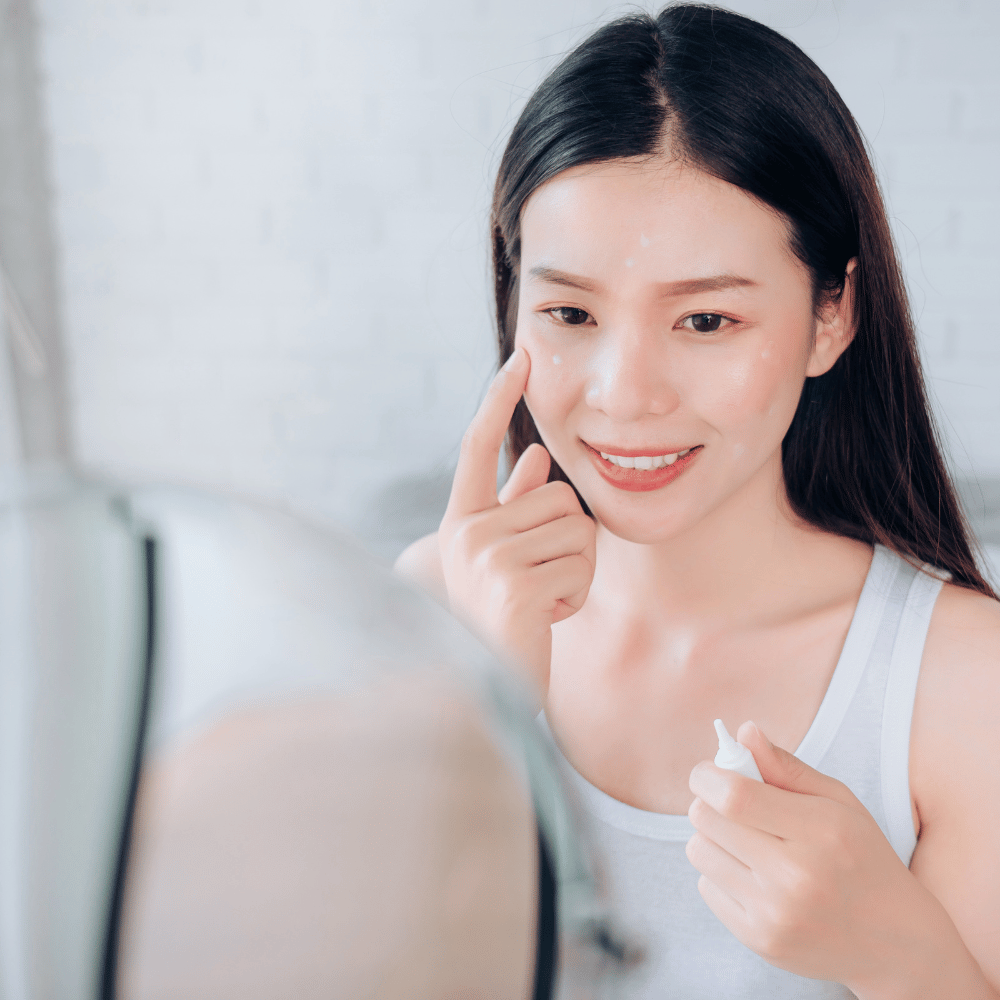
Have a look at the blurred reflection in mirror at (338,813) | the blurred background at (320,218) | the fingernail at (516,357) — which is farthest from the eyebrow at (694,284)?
the blurred background at (320,218)

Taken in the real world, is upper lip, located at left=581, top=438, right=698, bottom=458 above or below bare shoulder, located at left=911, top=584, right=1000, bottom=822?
above

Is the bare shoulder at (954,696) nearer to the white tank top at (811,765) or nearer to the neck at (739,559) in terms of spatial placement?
the white tank top at (811,765)

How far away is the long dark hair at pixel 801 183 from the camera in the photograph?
715 mm

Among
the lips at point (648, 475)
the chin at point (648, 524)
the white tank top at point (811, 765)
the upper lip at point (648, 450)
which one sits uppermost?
the upper lip at point (648, 450)

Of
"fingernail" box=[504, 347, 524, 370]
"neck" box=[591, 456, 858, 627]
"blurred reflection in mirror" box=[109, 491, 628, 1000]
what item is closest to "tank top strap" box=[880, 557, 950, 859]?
"neck" box=[591, 456, 858, 627]

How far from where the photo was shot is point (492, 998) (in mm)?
165

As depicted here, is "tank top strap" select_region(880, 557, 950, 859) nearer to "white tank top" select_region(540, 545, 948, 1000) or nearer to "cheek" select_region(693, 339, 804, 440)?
"white tank top" select_region(540, 545, 948, 1000)

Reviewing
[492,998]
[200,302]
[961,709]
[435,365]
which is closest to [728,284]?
[961,709]

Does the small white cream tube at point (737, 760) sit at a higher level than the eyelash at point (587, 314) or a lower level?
lower

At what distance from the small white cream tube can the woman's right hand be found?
0.81 ft

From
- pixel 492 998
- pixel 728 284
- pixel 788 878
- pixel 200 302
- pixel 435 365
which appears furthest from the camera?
pixel 200 302

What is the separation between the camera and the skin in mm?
692

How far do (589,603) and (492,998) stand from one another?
2.67 feet

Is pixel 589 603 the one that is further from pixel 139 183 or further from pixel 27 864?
pixel 139 183
